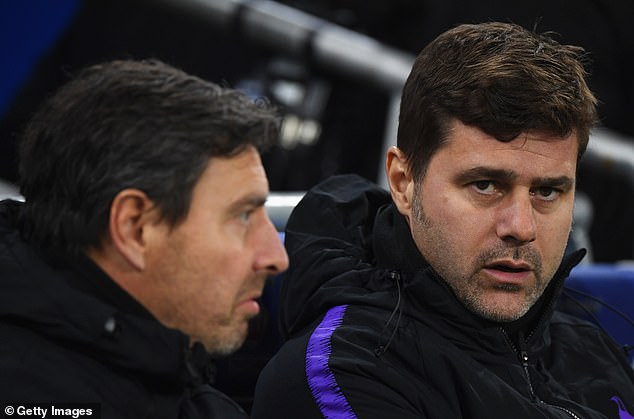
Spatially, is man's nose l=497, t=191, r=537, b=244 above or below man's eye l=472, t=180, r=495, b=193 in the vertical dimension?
below

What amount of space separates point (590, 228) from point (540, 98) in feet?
10.9

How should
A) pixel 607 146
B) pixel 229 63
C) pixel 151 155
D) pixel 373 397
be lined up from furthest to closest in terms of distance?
pixel 229 63 → pixel 607 146 → pixel 373 397 → pixel 151 155

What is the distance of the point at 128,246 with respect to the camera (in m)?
1.12

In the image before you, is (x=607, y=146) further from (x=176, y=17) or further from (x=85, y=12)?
(x=85, y=12)

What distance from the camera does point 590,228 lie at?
15.3 ft

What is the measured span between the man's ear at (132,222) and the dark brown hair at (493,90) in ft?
1.80

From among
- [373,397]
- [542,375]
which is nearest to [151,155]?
[373,397]

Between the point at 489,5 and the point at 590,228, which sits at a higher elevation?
the point at 489,5

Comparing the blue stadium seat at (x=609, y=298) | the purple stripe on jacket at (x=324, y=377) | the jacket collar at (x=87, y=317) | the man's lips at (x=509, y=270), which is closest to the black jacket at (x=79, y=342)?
the jacket collar at (x=87, y=317)

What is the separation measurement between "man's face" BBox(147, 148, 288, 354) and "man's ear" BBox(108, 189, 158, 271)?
0.01m

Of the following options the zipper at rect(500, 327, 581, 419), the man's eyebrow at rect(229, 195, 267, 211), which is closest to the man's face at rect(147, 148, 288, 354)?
the man's eyebrow at rect(229, 195, 267, 211)

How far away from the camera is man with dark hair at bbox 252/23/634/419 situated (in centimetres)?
142

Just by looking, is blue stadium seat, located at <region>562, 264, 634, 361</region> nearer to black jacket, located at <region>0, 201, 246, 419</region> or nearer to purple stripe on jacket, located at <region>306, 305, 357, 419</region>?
purple stripe on jacket, located at <region>306, 305, 357, 419</region>

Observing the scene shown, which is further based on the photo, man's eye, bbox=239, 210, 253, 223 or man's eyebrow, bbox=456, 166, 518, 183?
man's eyebrow, bbox=456, 166, 518, 183
